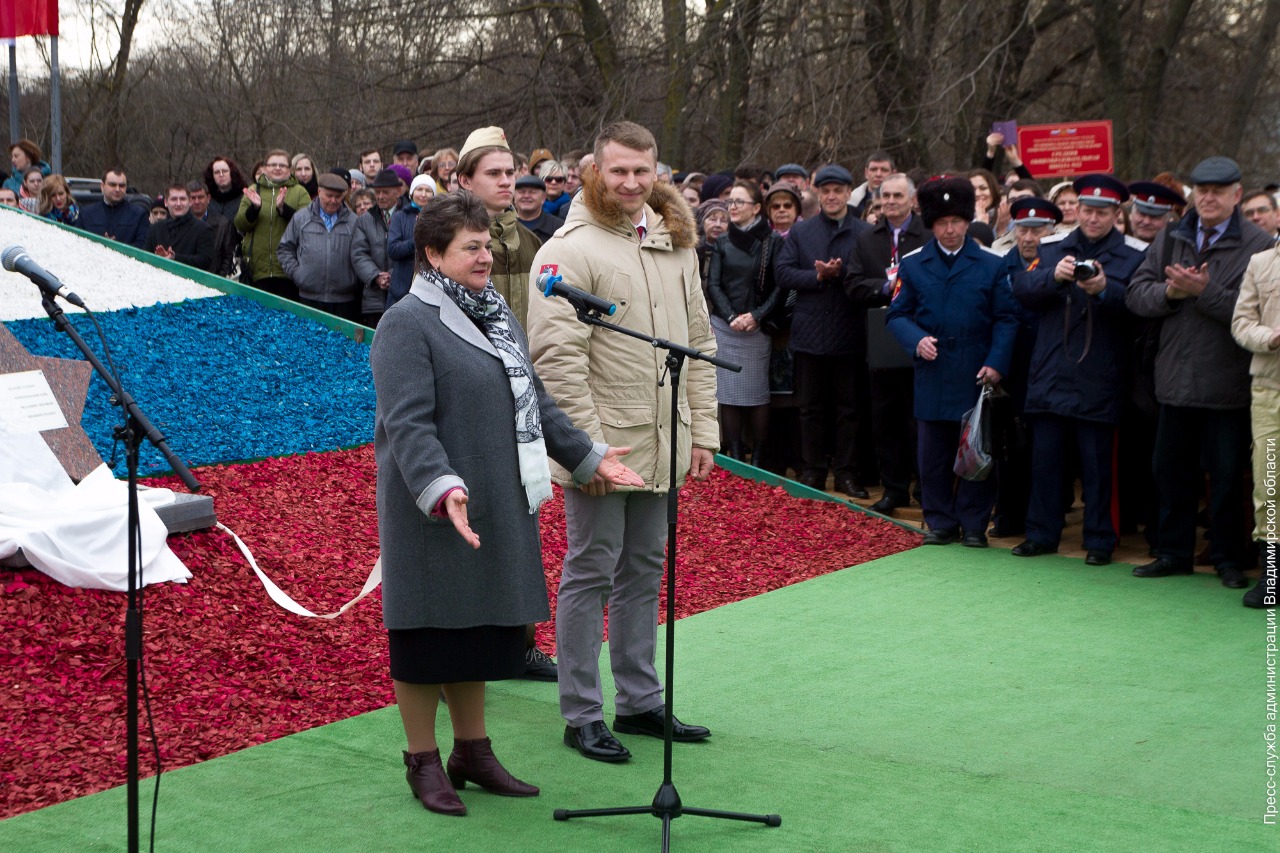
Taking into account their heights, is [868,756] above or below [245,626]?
below

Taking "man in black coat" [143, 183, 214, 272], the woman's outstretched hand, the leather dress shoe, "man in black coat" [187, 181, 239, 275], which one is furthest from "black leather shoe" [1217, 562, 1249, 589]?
"man in black coat" [143, 183, 214, 272]

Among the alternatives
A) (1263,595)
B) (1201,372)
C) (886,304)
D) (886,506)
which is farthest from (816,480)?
(1263,595)

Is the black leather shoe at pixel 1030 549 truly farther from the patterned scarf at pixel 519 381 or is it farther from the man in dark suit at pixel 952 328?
the patterned scarf at pixel 519 381

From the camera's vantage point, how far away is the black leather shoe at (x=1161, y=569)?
7566 mm

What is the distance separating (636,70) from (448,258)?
1480 centimetres

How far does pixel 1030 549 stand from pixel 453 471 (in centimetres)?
486

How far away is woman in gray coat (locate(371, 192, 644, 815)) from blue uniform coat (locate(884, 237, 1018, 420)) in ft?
14.4

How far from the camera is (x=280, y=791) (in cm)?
451

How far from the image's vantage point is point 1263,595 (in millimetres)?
6902

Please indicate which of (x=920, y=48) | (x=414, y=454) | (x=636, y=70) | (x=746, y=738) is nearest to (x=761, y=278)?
(x=746, y=738)

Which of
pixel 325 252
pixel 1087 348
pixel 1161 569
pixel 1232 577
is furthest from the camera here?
pixel 325 252

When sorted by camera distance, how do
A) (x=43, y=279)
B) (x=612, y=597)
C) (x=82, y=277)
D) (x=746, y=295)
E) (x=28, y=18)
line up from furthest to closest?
(x=28, y=18) → (x=82, y=277) → (x=746, y=295) → (x=612, y=597) → (x=43, y=279)

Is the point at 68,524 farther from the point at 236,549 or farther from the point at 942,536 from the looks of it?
the point at 942,536

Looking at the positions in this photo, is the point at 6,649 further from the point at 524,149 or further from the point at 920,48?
the point at 524,149
